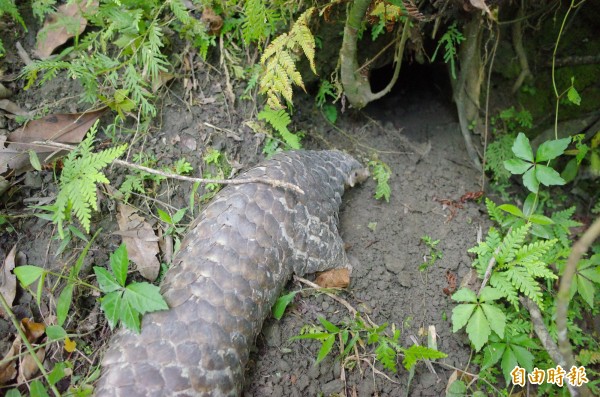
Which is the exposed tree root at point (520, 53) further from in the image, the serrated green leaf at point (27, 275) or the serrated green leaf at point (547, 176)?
the serrated green leaf at point (27, 275)

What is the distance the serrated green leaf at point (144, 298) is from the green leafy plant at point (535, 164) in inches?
83.4

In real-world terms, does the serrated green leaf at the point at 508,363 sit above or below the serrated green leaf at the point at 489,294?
below

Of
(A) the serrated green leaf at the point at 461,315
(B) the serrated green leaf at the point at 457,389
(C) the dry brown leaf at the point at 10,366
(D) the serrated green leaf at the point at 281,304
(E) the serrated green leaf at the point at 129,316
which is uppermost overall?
(E) the serrated green leaf at the point at 129,316

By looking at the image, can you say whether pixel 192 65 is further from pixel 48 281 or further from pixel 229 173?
pixel 48 281

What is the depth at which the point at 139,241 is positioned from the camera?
8.22ft

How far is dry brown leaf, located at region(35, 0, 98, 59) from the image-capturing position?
3012mm

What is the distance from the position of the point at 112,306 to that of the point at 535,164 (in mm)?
2488

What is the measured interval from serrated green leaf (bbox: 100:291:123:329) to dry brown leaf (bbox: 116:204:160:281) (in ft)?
1.24

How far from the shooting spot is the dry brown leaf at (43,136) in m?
2.58

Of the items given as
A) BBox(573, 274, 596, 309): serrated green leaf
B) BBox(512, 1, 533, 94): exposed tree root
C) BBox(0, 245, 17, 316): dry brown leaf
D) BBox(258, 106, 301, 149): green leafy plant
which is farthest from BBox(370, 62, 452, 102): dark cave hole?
BBox(0, 245, 17, 316): dry brown leaf

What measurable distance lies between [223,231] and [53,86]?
1.71 m

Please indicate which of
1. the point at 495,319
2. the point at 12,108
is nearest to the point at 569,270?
the point at 495,319

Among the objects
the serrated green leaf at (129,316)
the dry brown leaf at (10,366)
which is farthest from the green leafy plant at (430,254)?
the dry brown leaf at (10,366)

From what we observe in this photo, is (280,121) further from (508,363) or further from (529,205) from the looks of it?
(508,363)
